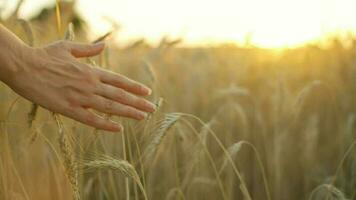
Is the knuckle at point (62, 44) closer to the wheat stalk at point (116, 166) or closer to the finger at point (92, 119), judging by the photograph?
the finger at point (92, 119)

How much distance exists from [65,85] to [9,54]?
0.40 feet

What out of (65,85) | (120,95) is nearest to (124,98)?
(120,95)

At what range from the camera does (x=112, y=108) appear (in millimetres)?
1124

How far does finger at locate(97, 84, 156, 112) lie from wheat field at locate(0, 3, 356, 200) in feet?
0.09

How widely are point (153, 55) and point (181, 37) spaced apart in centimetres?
27

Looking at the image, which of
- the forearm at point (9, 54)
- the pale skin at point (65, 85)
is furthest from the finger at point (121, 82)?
the forearm at point (9, 54)

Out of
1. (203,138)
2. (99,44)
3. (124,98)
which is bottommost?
(203,138)

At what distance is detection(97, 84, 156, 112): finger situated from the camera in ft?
3.69

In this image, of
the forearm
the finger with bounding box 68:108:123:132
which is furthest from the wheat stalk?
the forearm

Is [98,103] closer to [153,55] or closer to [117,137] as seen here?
[117,137]

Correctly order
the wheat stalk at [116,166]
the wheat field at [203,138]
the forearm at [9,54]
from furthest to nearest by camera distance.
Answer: the wheat field at [203,138], the forearm at [9,54], the wheat stalk at [116,166]

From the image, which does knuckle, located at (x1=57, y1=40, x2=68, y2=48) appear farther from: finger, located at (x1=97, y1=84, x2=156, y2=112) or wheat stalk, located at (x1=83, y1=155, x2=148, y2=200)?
wheat stalk, located at (x1=83, y1=155, x2=148, y2=200)

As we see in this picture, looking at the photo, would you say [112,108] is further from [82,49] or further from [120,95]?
[82,49]

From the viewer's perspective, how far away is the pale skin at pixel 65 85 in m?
1.11
